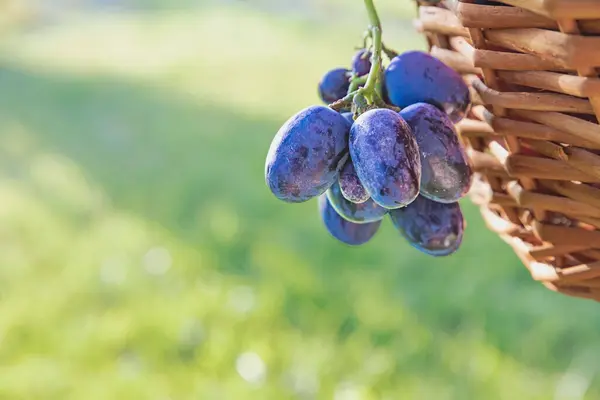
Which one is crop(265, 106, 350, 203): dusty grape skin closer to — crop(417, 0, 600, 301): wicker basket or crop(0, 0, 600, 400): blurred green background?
crop(417, 0, 600, 301): wicker basket

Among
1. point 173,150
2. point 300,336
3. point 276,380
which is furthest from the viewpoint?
point 173,150

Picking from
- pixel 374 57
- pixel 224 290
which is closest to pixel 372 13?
pixel 374 57

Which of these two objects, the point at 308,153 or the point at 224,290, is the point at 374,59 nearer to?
the point at 308,153

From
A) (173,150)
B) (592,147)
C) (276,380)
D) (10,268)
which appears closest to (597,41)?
(592,147)

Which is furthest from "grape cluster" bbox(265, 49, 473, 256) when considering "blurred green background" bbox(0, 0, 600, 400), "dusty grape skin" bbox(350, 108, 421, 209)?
"blurred green background" bbox(0, 0, 600, 400)

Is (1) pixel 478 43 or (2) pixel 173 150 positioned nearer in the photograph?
(1) pixel 478 43

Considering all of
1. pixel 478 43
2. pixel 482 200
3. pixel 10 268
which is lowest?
pixel 10 268

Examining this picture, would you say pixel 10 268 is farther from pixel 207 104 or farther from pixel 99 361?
pixel 207 104
